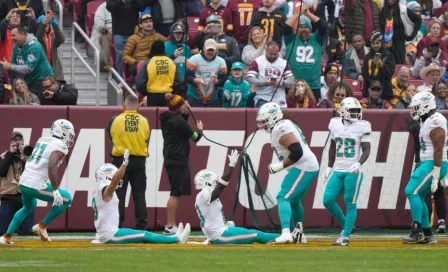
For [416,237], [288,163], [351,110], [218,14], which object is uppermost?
[218,14]

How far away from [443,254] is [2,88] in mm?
7387

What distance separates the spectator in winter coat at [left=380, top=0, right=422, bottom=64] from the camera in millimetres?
21391

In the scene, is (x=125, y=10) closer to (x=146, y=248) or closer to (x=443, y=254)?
(x=146, y=248)

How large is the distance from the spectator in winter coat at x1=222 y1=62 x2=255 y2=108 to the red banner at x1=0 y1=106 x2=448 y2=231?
62 cm

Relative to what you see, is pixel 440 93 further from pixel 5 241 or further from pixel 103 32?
pixel 5 241

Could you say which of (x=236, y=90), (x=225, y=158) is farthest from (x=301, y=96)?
(x=225, y=158)

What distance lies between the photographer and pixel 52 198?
15742 millimetres

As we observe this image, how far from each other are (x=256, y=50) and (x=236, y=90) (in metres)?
1.18

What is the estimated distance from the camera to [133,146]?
674 inches

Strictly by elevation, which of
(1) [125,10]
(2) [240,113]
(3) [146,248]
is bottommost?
(3) [146,248]

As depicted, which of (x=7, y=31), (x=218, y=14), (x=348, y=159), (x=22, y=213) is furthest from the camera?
(x=218, y=14)

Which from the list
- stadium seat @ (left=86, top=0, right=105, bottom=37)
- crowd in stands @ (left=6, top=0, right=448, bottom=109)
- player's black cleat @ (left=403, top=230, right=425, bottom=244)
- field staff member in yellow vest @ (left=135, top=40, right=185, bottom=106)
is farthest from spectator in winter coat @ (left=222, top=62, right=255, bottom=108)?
player's black cleat @ (left=403, top=230, right=425, bottom=244)

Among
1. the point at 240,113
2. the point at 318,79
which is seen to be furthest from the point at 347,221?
the point at 318,79

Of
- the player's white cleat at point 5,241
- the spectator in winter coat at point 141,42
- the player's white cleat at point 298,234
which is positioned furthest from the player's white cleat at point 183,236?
the spectator in winter coat at point 141,42
